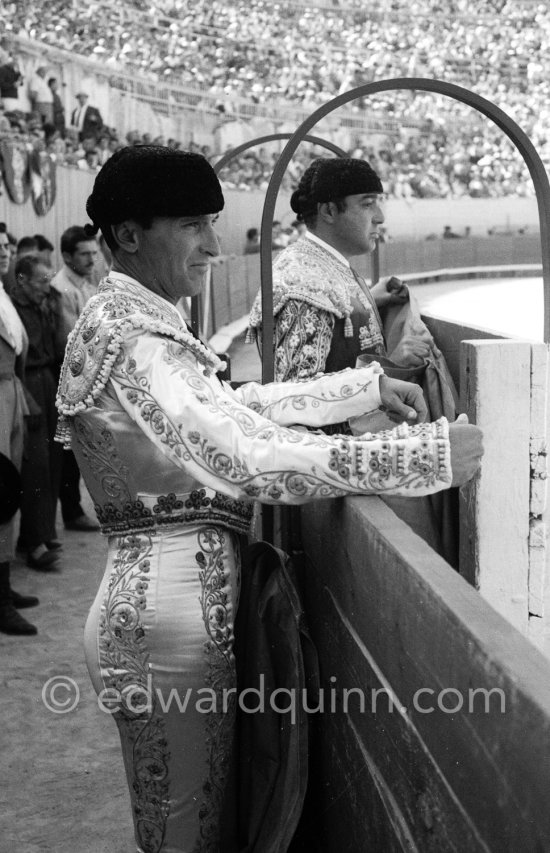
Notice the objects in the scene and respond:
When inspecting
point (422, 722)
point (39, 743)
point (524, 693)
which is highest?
point (524, 693)

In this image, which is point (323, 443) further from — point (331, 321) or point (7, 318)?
point (7, 318)

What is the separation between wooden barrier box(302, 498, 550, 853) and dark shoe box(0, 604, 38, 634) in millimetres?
2143

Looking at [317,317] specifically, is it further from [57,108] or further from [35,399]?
[57,108]

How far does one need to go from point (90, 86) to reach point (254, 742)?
38.8ft

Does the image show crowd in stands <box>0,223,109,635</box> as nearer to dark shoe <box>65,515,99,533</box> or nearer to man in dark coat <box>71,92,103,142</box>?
dark shoe <box>65,515,99,533</box>

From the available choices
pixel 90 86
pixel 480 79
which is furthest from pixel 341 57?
pixel 90 86

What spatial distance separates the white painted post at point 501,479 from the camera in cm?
211

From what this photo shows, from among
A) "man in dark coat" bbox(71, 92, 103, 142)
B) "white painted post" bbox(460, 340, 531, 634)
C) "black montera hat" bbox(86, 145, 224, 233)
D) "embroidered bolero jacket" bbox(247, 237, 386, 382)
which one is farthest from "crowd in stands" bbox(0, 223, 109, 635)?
"man in dark coat" bbox(71, 92, 103, 142)

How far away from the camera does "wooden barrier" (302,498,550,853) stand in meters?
0.89

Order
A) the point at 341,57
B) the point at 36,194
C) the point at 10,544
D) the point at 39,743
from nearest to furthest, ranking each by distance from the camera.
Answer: the point at 39,743 < the point at 10,544 < the point at 36,194 < the point at 341,57

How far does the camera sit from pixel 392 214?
2080cm

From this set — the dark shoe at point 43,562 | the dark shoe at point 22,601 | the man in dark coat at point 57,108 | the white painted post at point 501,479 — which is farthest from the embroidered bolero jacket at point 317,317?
the man in dark coat at point 57,108

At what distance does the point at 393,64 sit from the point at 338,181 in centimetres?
2137

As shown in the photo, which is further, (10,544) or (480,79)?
(480,79)
